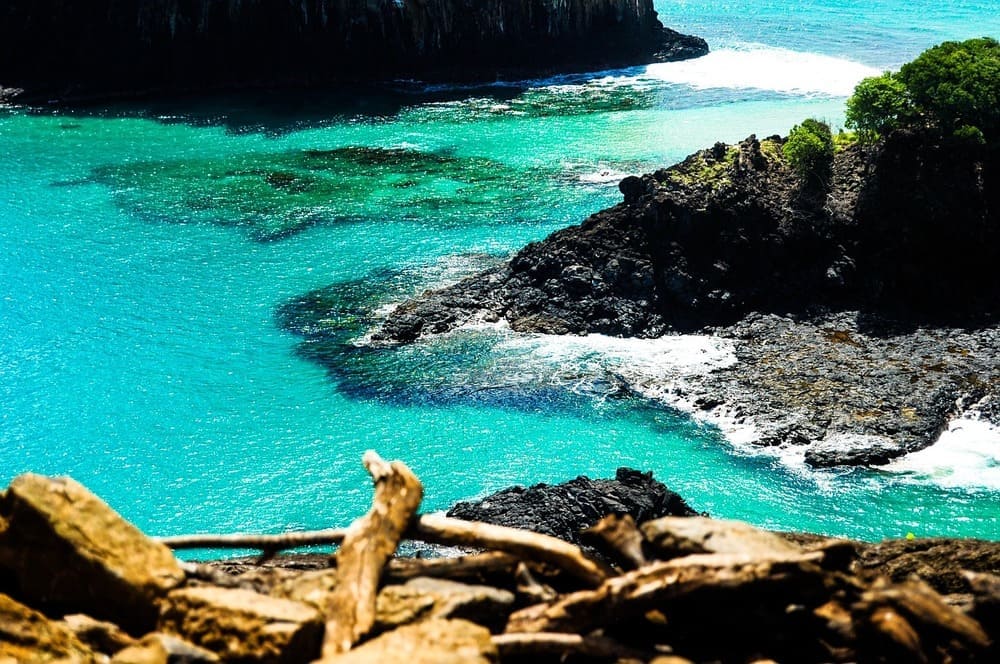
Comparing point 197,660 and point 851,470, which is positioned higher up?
point 197,660

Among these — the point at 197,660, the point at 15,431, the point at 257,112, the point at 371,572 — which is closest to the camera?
the point at 197,660

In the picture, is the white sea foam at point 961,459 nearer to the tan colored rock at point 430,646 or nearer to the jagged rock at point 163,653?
the tan colored rock at point 430,646

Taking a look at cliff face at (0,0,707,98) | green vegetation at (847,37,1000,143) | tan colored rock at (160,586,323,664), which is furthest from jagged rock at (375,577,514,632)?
cliff face at (0,0,707,98)

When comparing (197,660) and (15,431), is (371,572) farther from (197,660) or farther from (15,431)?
(15,431)

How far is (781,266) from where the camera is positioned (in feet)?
159

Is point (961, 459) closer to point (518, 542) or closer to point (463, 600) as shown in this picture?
point (518, 542)

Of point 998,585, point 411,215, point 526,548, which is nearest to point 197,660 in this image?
point 526,548

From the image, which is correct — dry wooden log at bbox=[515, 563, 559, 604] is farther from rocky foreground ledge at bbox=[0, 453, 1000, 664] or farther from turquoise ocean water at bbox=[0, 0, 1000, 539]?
turquoise ocean water at bbox=[0, 0, 1000, 539]

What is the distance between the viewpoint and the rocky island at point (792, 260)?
45.7 m

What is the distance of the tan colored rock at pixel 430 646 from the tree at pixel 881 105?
1722 inches

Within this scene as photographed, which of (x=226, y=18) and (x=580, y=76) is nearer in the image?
(x=226, y=18)

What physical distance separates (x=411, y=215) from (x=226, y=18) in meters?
46.2

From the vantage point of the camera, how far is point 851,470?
1421 inches

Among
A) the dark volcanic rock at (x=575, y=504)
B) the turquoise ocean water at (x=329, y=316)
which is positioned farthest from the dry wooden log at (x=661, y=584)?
the turquoise ocean water at (x=329, y=316)
